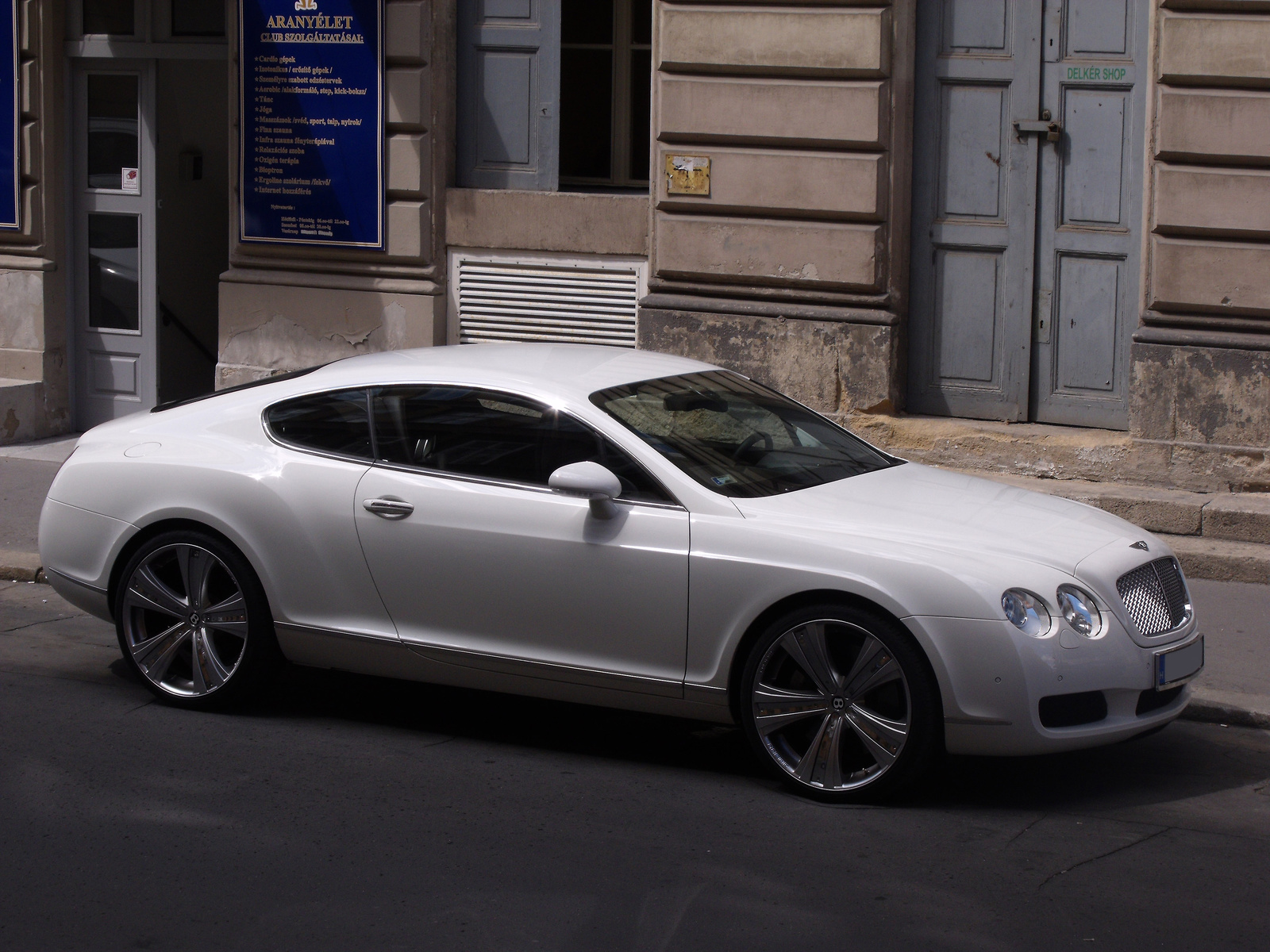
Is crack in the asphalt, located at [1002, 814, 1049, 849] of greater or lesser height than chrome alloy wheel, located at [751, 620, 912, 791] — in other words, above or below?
below

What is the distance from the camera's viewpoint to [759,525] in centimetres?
537

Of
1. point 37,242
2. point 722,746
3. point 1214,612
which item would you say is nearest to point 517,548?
point 722,746

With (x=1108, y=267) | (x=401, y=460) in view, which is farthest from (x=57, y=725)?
(x=1108, y=267)

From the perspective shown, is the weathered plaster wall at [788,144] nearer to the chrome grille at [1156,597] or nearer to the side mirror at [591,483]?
the chrome grille at [1156,597]

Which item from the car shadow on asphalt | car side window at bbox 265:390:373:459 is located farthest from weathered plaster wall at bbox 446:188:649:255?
car side window at bbox 265:390:373:459

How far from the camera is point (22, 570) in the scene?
869 cm

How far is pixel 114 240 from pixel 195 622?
7.44m

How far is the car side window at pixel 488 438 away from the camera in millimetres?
5688

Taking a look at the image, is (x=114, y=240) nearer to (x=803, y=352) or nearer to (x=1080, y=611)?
(x=803, y=352)

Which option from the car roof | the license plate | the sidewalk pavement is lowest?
the sidewalk pavement

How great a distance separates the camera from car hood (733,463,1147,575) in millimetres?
5289

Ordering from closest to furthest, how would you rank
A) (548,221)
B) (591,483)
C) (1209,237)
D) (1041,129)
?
(591,483) < (1209,237) < (1041,129) < (548,221)

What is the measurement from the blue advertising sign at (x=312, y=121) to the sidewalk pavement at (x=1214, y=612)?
7.94ft

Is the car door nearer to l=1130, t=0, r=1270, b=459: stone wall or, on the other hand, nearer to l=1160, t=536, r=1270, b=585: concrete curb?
l=1160, t=536, r=1270, b=585: concrete curb
